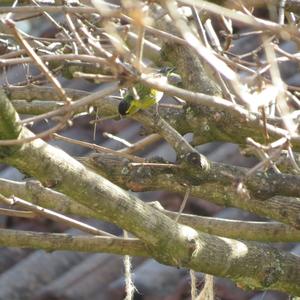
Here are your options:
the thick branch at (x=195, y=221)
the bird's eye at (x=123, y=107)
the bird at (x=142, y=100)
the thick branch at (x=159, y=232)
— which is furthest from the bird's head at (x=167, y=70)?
the thick branch at (x=159, y=232)

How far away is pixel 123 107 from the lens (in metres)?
2.37

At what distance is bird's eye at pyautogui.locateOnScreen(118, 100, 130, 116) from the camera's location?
233 cm

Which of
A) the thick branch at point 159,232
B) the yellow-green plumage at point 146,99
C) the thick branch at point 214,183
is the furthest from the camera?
the yellow-green plumage at point 146,99

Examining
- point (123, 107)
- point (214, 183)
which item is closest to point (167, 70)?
point (123, 107)

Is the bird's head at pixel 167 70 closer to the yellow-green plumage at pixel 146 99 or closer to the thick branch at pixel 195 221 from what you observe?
the yellow-green plumage at pixel 146 99

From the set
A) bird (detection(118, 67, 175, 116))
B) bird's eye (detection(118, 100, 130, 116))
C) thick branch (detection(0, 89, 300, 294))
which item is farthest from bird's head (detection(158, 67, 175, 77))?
thick branch (detection(0, 89, 300, 294))

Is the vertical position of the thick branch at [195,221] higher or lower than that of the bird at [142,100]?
lower

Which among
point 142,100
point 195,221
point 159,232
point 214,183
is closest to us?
point 159,232

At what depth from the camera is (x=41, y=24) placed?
4188mm

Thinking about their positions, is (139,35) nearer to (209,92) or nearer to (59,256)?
(209,92)

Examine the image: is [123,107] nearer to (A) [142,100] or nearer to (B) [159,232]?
(A) [142,100]

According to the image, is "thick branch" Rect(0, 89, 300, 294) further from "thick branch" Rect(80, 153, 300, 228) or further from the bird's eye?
the bird's eye

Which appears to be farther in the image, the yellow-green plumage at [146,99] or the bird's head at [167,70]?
the bird's head at [167,70]

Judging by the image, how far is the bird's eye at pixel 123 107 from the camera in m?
2.33
